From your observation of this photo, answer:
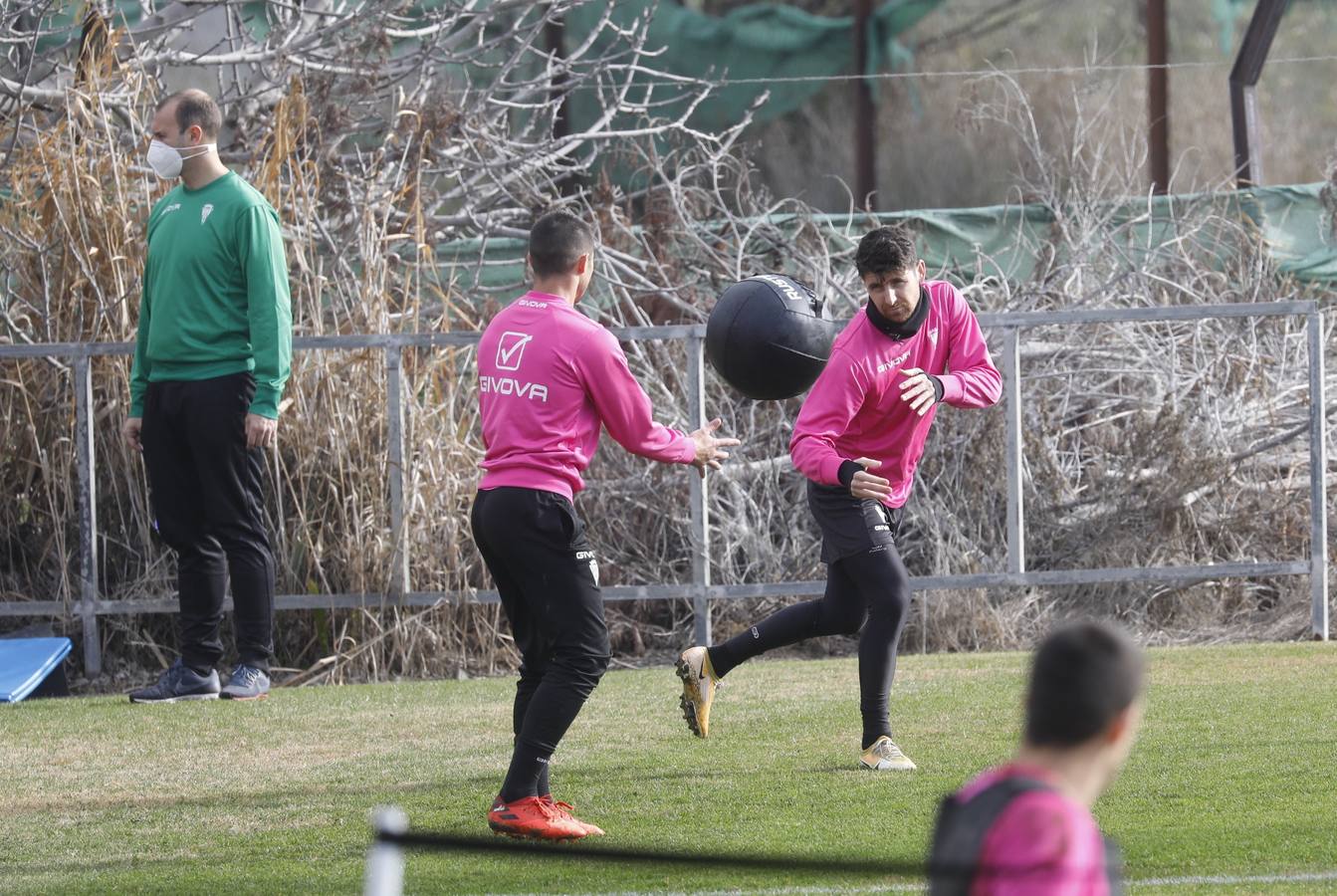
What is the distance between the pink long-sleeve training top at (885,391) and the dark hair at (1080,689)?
148 inches

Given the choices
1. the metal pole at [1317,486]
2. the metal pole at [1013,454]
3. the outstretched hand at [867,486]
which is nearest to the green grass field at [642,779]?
the metal pole at [1317,486]

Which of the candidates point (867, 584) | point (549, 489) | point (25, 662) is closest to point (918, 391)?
point (867, 584)

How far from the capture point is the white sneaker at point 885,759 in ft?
20.1

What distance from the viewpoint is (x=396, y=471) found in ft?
29.8

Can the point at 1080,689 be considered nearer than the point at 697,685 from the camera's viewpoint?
Yes

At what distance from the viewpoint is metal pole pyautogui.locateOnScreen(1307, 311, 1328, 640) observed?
9.23 m

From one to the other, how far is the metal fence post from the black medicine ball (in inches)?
144

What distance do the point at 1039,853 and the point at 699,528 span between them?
6.99 m

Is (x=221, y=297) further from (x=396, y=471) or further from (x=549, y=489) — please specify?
(x=549, y=489)

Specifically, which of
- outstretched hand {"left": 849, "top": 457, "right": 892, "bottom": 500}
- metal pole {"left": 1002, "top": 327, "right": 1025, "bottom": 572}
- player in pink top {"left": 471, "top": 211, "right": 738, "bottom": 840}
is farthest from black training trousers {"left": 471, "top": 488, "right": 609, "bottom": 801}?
metal pole {"left": 1002, "top": 327, "right": 1025, "bottom": 572}

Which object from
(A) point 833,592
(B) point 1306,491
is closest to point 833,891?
(A) point 833,592

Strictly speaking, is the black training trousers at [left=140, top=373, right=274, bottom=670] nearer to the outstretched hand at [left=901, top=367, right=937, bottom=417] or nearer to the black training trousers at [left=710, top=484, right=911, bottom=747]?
the black training trousers at [left=710, top=484, right=911, bottom=747]

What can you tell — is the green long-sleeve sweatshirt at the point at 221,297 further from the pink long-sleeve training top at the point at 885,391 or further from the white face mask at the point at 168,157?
the pink long-sleeve training top at the point at 885,391

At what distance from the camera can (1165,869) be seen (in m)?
4.59
